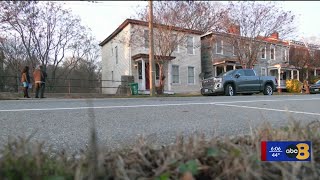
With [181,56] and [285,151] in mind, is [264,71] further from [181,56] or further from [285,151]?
[285,151]

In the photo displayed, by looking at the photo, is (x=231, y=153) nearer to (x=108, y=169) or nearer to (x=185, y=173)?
(x=185, y=173)

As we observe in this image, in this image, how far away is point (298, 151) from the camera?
1770mm

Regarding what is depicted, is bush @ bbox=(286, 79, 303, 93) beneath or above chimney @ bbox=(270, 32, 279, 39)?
beneath

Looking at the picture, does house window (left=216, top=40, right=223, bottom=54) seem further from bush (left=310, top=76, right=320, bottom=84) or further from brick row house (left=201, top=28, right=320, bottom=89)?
bush (left=310, top=76, right=320, bottom=84)

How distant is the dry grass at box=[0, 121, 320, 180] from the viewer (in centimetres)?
144

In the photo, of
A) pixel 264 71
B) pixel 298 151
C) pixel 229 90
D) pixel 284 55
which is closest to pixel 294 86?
pixel 264 71

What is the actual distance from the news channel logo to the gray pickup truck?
627 inches

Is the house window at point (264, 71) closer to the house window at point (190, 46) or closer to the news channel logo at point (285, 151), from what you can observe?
the house window at point (190, 46)

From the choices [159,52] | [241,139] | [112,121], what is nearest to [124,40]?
[159,52]

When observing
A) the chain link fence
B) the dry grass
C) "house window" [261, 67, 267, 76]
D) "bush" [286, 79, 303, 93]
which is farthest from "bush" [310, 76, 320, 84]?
the dry grass

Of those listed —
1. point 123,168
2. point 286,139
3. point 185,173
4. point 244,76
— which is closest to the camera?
point 185,173

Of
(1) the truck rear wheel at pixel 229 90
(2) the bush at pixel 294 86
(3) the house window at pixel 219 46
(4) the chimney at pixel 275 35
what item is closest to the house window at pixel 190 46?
(3) the house window at pixel 219 46

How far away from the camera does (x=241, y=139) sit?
230 centimetres

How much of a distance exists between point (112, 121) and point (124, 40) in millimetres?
20319
